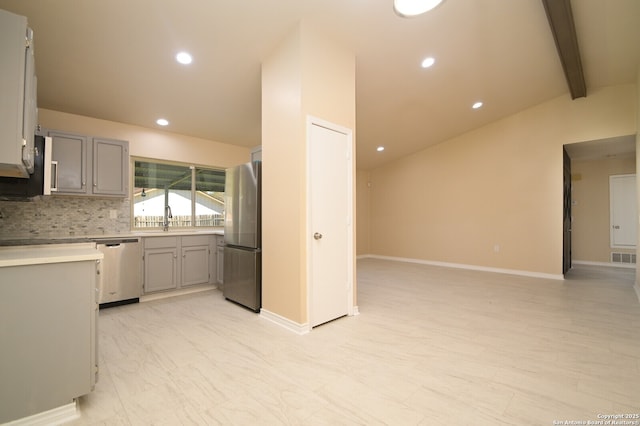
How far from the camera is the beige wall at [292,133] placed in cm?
269

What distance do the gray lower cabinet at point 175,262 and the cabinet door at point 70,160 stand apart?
41.2 inches

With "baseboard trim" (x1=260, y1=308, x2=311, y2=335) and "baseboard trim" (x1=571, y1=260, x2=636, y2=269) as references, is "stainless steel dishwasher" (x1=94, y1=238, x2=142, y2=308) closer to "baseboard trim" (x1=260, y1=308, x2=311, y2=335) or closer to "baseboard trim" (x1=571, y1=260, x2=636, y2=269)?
"baseboard trim" (x1=260, y1=308, x2=311, y2=335)

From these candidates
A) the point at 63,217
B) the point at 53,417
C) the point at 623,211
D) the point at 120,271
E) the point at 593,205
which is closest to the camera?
the point at 53,417

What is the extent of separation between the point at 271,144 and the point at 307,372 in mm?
2232

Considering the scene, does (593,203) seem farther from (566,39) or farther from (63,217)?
(63,217)

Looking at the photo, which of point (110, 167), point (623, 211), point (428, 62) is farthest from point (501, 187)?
point (110, 167)

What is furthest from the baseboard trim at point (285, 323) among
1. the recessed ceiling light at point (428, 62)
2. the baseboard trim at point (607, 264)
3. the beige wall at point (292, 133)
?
the baseboard trim at point (607, 264)

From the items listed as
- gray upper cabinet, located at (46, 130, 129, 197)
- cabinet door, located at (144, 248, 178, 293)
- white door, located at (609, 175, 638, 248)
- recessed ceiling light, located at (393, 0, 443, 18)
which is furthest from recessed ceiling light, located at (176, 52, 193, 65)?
white door, located at (609, 175, 638, 248)

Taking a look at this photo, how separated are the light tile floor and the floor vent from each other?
11.8ft

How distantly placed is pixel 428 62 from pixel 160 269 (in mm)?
4594

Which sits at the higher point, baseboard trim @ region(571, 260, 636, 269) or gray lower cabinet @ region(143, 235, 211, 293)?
gray lower cabinet @ region(143, 235, 211, 293)

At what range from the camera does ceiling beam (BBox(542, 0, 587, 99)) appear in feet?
8.91

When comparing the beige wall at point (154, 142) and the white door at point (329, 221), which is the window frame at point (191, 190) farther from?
the white door at point (329, 221)

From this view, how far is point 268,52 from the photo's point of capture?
3.02 meters
